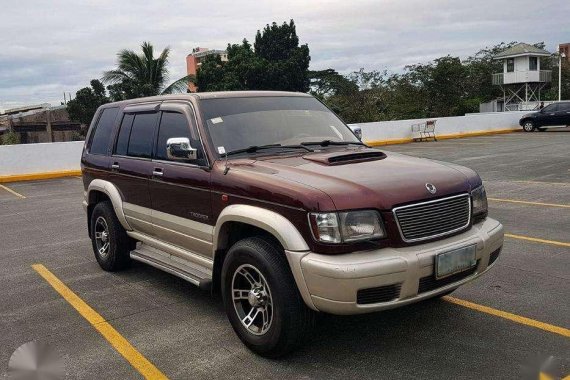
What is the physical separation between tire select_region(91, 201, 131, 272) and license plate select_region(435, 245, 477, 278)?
3.55m

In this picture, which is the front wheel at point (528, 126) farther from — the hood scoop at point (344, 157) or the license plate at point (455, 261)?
the license plate at point (455, 261)

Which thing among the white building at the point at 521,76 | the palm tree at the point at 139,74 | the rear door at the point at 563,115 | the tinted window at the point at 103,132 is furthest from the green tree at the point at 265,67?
the tinted window at the point at 103,132

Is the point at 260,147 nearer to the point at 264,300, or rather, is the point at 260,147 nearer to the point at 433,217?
the point at 264,300

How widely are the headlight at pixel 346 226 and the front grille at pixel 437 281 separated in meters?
0.41

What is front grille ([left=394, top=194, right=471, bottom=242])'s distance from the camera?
3.55m

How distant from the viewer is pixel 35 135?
3606 centimetres

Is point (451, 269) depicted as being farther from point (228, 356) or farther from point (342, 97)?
point (342, 97)

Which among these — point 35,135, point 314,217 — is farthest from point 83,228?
point 35,135

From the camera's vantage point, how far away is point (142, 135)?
5426 mm

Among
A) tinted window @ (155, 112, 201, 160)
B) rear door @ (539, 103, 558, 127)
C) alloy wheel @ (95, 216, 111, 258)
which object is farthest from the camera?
rear door @ (539, 103, 558, 127)

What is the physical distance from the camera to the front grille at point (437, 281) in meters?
3.53

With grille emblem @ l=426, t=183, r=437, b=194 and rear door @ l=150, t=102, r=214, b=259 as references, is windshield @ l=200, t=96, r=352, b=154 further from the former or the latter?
grille emblem @ l=426, t=183, r=437, b=194

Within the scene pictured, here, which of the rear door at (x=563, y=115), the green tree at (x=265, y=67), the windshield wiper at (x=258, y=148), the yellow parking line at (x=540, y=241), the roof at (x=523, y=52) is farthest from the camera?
the roof at (x=523, y=52)

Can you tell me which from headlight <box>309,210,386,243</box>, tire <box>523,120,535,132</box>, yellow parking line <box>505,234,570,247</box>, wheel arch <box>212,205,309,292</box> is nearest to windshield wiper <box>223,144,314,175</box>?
wheel arch <box>212,205,309,292</box>
